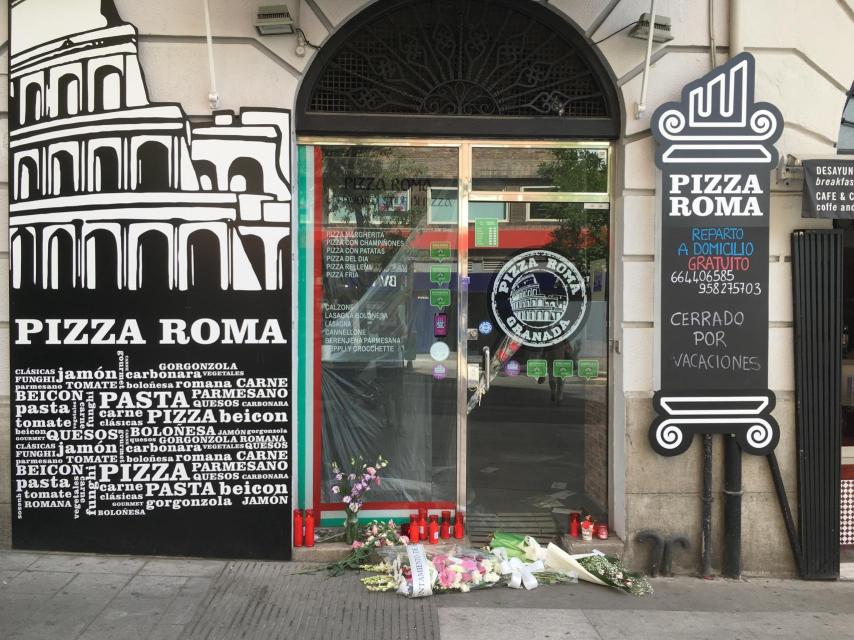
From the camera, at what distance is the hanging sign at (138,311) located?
5594 mm

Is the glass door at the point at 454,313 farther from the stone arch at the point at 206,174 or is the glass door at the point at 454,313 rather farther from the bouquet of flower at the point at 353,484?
the stone arch at the point at 206,174

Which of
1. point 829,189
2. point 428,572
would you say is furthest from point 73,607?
point 829,189

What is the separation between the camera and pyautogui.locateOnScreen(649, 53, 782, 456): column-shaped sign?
556 cm

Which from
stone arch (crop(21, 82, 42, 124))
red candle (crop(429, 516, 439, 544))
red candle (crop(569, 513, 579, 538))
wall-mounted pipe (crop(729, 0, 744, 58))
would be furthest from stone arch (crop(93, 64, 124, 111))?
red candle (crop(569, 513, 579, 538))

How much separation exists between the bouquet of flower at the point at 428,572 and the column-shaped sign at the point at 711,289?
157 centimetres

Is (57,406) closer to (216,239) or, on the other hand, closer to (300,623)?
(216,239)

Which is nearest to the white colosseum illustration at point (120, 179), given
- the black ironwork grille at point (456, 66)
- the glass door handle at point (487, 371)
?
the black ironwork grille at point (456, 66)

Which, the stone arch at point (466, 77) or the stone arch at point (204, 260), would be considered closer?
the stone arch at point (204, 260)

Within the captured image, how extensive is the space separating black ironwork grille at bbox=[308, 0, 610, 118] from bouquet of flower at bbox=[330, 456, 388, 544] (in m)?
2.77

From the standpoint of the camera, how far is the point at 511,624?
184 inches

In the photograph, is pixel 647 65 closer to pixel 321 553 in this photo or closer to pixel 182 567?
pixel 321 553

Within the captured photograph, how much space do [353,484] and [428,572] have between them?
1089 mm

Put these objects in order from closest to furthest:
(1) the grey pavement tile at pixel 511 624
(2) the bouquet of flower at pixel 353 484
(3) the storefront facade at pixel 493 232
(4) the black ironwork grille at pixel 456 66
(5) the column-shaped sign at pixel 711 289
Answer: (1) the grey pavement tile at pixel 511 624, (5) the column-shaped sign at pixel 711 289, (3) the storefront facade at pixel 493 232, (2) the bouquet of flower at pixel 353 484, (4) the black ironwork grille at pixel 456 66

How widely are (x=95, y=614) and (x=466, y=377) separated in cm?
305
